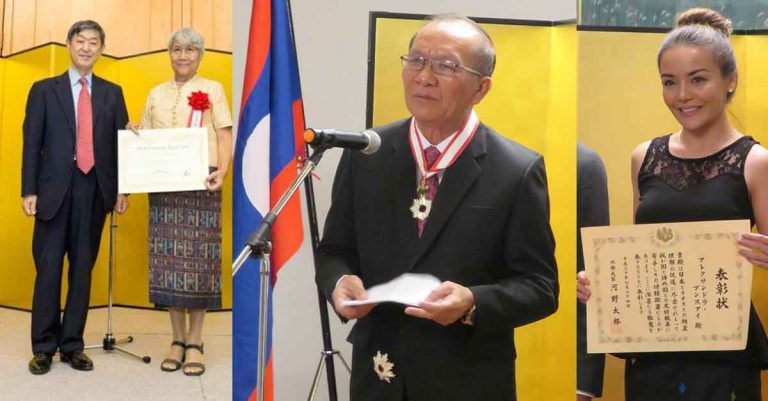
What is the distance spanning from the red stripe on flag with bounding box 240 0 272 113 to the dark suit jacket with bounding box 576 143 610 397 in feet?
2.99

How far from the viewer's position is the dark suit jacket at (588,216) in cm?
206

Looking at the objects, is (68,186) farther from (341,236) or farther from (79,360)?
(341,236)

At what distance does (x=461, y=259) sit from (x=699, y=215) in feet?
1.75

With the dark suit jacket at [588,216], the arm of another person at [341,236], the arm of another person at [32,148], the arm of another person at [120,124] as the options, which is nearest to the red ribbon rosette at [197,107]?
the arm of another person at [120,124]

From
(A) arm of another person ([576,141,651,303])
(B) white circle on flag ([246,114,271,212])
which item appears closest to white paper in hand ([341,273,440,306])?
(A) arm of another person ([576,141,651,303])

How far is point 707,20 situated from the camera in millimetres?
1924

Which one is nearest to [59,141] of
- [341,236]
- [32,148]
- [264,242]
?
[32,148]

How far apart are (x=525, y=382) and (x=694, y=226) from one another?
585 mm

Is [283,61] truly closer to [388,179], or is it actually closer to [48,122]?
[388,179]

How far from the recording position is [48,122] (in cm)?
451

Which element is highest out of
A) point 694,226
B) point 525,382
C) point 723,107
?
point 723,107

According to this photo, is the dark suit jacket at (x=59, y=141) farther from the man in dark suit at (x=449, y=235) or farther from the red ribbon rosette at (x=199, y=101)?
the man in dark suit at (x=449, y=235)

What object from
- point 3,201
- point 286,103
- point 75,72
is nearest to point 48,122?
point 75,72

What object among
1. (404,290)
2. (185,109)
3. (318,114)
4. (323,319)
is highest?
(185,109)
